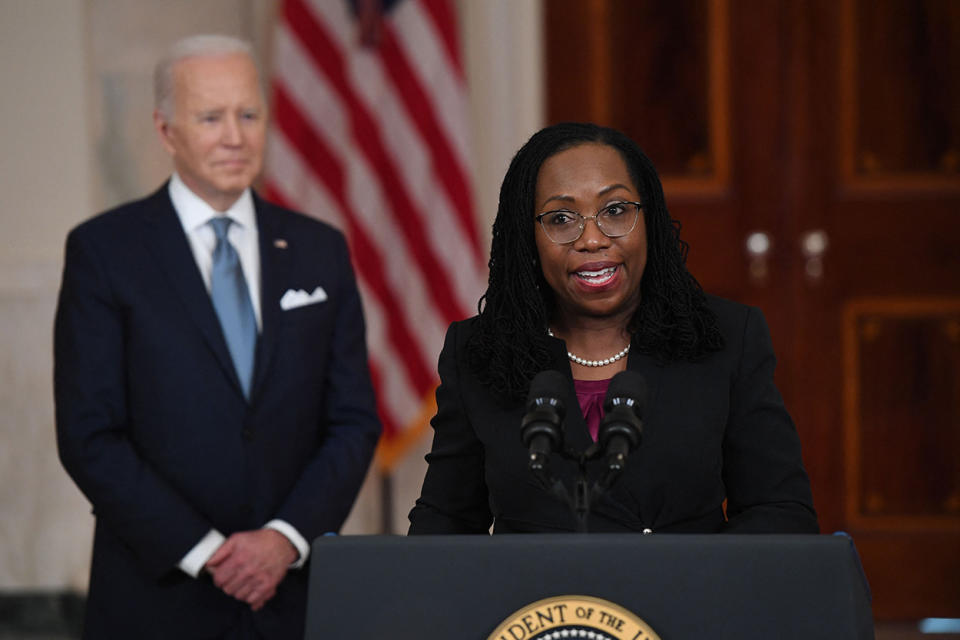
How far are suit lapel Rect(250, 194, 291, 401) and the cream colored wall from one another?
6.19ft

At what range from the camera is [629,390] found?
Result: 5.00 feet

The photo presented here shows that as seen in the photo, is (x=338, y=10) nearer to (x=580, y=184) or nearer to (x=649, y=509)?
(x=580, y=184)

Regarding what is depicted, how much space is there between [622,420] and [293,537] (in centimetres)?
118

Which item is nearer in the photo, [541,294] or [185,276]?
[541,294]

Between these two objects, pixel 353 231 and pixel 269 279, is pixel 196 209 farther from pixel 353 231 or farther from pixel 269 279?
pixel 353 231

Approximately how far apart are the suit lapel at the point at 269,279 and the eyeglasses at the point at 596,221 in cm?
83

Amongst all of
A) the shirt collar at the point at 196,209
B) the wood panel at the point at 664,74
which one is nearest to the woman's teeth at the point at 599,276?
the shirt collar at the point at 196,209

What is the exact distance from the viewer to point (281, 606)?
98.0 inches

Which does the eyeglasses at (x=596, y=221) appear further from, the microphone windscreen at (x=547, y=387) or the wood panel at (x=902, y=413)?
the wood panel at (x=902, y=413)

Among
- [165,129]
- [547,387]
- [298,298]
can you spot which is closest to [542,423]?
[547,387]

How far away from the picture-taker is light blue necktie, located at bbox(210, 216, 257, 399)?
2.55m

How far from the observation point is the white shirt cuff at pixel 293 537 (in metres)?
2.46

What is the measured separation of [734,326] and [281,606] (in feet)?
3.67

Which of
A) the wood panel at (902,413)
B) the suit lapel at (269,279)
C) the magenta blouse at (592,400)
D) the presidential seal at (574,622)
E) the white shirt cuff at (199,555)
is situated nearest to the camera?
the presidential seal at (574,622)
